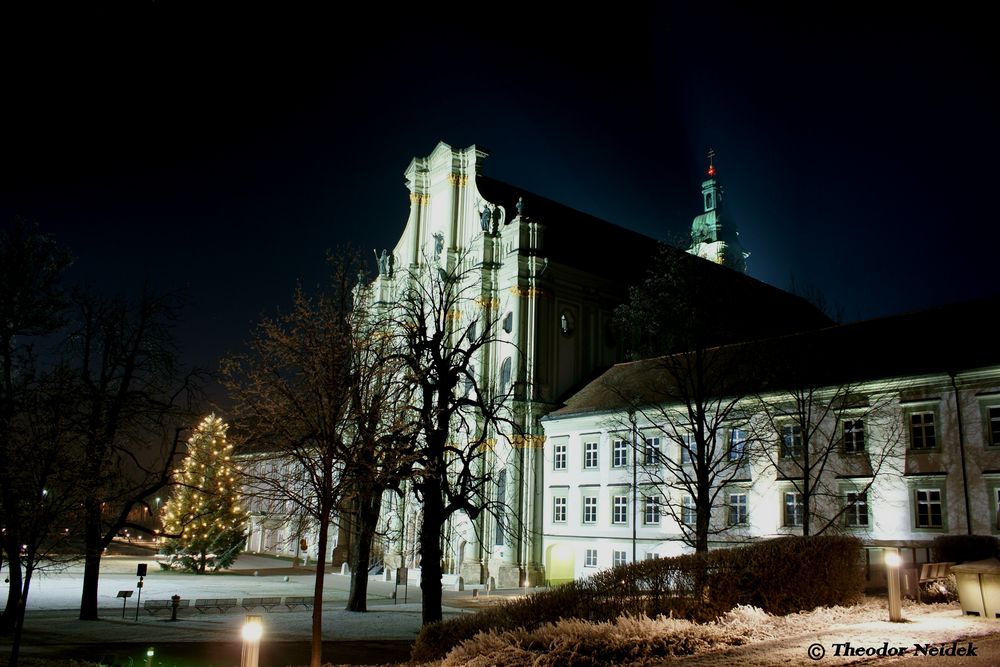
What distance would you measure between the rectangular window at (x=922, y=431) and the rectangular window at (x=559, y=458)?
19.6m

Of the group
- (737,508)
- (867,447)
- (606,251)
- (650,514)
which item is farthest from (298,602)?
(606,251)

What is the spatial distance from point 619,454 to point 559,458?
4.82m

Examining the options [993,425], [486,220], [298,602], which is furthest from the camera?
[486,220]

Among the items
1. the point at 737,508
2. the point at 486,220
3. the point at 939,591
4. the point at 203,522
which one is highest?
the point at 486,220

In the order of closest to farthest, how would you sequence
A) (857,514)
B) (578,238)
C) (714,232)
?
(857,514)
(578,238)
(714,232)

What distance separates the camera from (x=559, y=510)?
1799 inches

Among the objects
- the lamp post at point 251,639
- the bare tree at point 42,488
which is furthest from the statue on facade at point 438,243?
the lamp post at point 251,639

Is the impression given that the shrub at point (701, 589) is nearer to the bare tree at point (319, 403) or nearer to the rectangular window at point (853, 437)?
the bare tree at point (319, 403)

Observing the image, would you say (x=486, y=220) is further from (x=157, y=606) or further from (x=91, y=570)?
(x=91, y=570)

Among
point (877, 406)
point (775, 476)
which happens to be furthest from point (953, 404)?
point (775, 476)

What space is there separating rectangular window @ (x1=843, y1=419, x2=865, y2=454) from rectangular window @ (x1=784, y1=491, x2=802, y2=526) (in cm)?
299

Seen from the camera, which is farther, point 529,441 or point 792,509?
point 529,441

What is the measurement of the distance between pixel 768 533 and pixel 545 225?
25831mm

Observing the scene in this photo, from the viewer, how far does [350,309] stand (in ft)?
66.2
